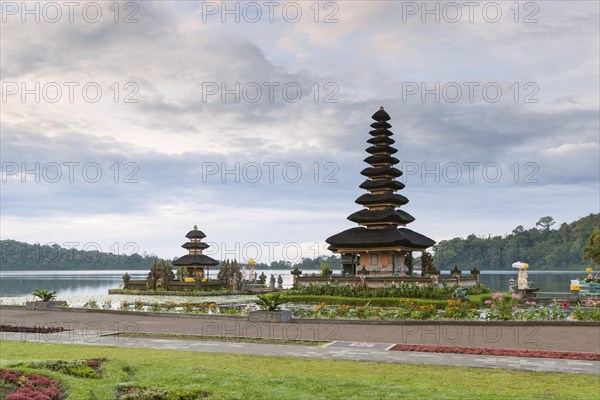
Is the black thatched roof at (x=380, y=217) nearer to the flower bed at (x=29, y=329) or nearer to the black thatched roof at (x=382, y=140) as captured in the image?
the black thatched roof at (x=382, y=140)

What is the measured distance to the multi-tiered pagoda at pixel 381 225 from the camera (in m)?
51.8

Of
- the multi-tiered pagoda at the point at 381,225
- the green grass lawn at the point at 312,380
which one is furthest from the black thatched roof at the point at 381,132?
the green grass lawn at the point at 312,380

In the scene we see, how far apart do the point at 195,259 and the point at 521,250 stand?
5472 inches

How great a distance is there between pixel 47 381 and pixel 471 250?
7340 inches

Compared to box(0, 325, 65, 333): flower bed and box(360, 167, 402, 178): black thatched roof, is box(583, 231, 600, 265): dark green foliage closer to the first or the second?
box(360, 167, 402, 178): black thatched roof

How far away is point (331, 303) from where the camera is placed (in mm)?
40469

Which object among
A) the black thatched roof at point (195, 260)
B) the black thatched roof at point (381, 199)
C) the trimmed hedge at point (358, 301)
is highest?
the black thatched roof at point (381, 199)

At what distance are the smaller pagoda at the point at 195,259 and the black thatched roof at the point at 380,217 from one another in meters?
20.6

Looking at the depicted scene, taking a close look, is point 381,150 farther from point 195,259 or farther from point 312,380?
point 312,380

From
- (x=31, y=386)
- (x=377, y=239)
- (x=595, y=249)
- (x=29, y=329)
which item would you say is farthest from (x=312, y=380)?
(x=595, y=249)

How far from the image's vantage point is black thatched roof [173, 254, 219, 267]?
67.2 meters

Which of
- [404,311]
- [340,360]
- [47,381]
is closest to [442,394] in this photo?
[340,360]

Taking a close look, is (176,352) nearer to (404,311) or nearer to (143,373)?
(143,373)

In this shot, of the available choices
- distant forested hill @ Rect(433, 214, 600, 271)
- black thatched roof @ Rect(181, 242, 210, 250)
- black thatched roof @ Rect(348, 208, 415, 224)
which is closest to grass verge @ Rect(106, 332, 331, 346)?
black thatched roof @ Rect(348, 208, 415, 224)
